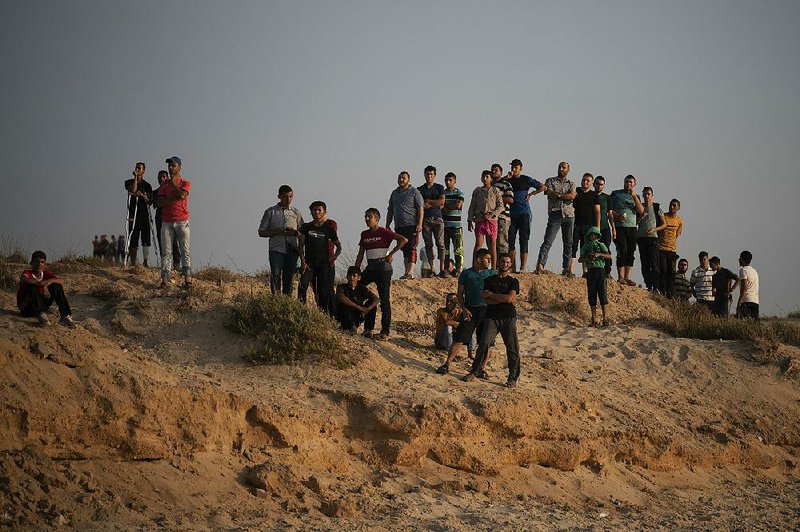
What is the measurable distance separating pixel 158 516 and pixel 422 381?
4.02 meters

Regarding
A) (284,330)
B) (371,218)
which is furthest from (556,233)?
(284,330)

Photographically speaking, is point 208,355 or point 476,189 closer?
point 208,355

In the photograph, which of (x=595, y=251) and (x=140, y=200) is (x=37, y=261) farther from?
(x=595, y=251)

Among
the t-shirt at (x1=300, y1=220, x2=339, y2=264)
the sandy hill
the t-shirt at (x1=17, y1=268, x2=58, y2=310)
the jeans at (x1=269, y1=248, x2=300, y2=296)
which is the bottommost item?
the sandy hill

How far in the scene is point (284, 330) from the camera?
1141cm

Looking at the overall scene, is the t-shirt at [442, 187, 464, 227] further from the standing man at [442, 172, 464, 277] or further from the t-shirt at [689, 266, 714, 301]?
the t-shirt at [689, 266, 714, 301]

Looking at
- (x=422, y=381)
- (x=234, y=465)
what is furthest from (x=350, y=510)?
(x=422, y=381)

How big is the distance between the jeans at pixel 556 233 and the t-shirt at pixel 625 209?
95 cm

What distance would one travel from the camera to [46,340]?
9125mm

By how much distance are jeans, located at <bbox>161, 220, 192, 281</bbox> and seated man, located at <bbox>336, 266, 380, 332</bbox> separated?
2310 mm

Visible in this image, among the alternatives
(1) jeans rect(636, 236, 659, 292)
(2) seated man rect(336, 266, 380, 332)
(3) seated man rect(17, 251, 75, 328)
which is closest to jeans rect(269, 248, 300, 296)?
(2) seated man rect(336, 266, 380, 332)

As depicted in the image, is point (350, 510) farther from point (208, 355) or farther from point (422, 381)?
point (208, 355)

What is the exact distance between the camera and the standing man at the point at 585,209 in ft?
52.1

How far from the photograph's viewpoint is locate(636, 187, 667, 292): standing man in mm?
16938
